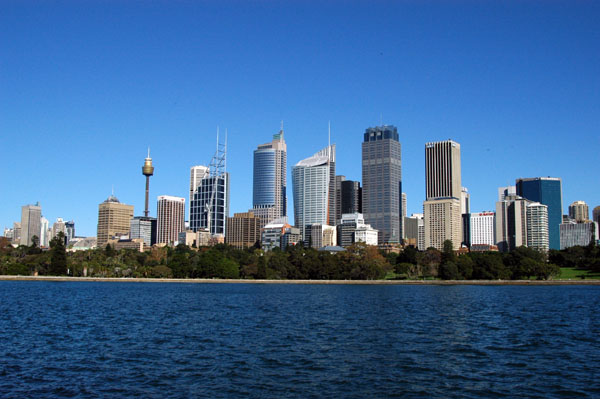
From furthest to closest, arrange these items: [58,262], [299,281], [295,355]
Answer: [58,262] < [299,281] < [295,355]

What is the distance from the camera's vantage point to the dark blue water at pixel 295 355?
98.4 ft

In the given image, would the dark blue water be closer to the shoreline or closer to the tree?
the shoreline

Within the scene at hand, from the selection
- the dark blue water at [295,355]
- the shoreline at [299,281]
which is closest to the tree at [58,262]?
the shoreline at [299,281]

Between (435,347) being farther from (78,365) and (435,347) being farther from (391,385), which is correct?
(78,365)

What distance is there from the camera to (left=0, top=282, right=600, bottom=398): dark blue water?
29984mm

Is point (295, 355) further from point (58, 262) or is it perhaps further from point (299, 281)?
point (58, 262)

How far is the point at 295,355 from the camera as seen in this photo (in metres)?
38.8

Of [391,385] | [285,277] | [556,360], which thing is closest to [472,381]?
[391,385]

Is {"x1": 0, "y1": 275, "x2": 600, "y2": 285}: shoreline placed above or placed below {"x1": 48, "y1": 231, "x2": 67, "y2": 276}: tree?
below

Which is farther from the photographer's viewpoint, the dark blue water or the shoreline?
the shoreline

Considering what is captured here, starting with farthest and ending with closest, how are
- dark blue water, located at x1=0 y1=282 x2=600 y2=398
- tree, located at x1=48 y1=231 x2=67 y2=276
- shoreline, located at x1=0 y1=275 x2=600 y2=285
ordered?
tree, located at x1=48 y1=231 x2=67 y2=276 < shoreline, located at x1=0 y1=275 x2=600 y2=285 < dark blue water, located at x1=0 y1=282 x2=600 y2=398

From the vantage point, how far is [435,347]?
1684 inches

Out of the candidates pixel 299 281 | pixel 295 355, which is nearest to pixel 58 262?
pixel 299 281

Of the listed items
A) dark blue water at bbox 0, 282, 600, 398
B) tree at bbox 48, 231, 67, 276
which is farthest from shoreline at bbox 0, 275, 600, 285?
dark blue water at bbox 0, 282, 600, 398
